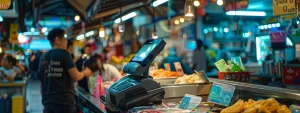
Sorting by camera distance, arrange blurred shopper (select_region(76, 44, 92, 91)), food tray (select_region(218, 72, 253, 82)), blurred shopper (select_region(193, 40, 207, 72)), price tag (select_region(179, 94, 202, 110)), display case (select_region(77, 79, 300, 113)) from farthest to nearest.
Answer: blurred shopper (select_region(193, 40, 207, 72))
blurred shopper (select_region(76, 44, 92, 91))
food tray (select_region(218, 72, 253, 82))
price tag (select_region(179, 94, 202, 110))
display case (select_region(77, 79, 300, 113))

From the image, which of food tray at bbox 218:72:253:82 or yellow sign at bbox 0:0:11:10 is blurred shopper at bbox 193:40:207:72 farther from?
food tray at bbox 218:72:253:82

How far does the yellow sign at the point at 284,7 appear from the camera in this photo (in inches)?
145

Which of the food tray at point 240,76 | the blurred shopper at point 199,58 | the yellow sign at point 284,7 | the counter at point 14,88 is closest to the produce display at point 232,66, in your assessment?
the food tray at point 240,76

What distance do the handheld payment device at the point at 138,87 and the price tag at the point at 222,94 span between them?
18.6 inches

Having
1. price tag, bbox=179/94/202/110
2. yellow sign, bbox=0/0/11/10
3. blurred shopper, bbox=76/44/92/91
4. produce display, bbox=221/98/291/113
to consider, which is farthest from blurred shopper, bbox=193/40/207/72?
produce display, bbox=221/98/291/113

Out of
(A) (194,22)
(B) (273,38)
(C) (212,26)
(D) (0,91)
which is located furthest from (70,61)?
(C) (212,26)

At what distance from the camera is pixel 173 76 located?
4.82 metres

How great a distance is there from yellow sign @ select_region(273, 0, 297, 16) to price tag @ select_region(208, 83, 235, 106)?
141 centimetres

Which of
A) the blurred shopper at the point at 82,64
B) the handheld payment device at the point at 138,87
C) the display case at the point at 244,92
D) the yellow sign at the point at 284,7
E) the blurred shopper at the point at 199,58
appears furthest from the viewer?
the blurred shopper at the point at 199,58

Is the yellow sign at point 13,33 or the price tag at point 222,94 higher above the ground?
the yellow sign at point 13,33

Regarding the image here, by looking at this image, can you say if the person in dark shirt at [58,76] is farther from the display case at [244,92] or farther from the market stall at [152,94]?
the market stall at [152,94]

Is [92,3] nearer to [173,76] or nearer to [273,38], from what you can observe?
[173,76]

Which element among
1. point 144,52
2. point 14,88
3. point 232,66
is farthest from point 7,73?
point 232,66

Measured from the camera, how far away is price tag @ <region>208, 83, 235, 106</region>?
107 inches
